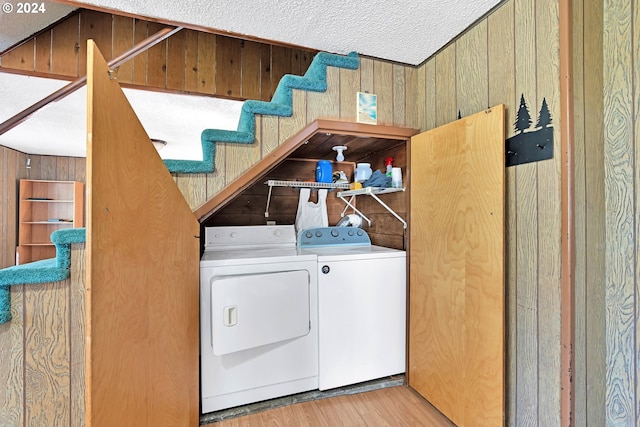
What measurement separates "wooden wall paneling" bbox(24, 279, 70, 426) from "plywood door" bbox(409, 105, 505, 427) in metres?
1.88

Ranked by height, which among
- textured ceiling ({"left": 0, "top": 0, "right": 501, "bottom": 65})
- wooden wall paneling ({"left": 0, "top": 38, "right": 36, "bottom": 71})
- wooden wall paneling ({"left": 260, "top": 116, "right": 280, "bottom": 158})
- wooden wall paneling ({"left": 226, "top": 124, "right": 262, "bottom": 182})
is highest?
wooden wall paneling ({"left": 0, "top": 38, "right": 36, "bottom": 71})

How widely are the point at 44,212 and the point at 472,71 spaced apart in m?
7.03

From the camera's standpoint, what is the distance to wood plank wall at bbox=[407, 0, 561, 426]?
117 cm

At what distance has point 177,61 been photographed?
2391mm

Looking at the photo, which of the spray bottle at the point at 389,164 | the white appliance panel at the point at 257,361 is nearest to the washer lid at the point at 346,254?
the white appliance panel at the point at 257,361

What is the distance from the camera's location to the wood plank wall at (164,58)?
212cm

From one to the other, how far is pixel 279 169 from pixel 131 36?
163cm

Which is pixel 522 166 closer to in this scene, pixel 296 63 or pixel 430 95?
pixel 430 95

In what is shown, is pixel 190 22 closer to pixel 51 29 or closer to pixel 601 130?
pixel 51 29

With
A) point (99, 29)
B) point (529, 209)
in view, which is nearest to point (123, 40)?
point (99, 29)

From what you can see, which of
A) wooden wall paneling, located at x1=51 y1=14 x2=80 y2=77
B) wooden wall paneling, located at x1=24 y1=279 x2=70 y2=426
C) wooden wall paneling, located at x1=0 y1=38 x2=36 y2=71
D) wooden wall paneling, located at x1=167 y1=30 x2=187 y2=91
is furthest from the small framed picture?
wooden wall paneling, located at x1=0 y1=38 x2=36 y2=71

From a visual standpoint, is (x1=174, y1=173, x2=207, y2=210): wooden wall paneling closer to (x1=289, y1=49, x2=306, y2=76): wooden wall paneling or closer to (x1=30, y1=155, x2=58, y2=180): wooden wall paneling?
(x1=289, y1=49, x2=306, y2=76): wooden wall paneling

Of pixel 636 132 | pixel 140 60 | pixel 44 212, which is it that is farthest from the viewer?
pixel 44 212

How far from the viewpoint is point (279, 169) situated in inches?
98.9
